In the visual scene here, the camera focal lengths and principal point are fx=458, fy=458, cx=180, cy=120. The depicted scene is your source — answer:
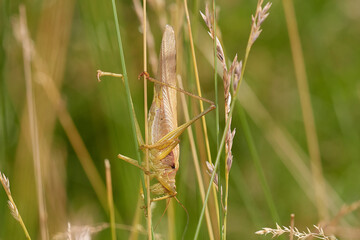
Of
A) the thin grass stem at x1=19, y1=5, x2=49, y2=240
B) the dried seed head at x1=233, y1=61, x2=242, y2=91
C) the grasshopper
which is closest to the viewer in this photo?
the dried seed head at x1=233, y1=61, x2=242, y2=91

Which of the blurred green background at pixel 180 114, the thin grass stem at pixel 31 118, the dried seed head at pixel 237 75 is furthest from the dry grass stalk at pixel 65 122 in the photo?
the dried seed head at pixel 237 75

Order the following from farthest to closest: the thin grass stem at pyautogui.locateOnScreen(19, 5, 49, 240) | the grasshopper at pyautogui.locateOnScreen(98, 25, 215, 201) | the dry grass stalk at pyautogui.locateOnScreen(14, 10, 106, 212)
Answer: the dry grass stalk at pyautogui.locateOnScreen(14, 10, 106, 212), the thin grass stem at pyautogui.locateOnScreen(19, 5, 49, 240), the grasshopper at pyautogui.locateOnScreen(98, 25, 215, 201)

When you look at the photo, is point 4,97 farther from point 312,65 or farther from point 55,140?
point 312,65

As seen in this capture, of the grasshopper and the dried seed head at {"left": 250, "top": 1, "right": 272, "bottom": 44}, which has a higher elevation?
the dried seed head at {"left": 250, "top": 1, "right": 272, "bottom": 44}

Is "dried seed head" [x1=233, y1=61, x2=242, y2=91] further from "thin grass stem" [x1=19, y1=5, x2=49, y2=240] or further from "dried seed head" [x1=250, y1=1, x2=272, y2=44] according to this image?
"thin grass stem" [x1=19, y1=5, x2=49, y2=240]

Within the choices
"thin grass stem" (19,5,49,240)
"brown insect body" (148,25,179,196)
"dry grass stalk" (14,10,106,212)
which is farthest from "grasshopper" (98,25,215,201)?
"dry grass stalk" (14,10,106,212)

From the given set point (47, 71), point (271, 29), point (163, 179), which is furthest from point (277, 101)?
point (163, 179)

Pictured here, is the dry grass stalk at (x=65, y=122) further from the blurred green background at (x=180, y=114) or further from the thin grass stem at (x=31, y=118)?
the thin grass stem at (x=31, y=118)
